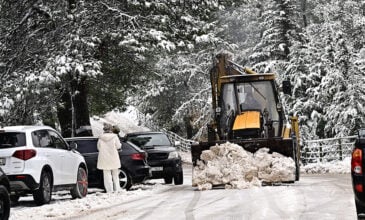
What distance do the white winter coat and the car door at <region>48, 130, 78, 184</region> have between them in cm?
88

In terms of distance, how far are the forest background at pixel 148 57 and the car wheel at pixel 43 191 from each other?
20.8ft

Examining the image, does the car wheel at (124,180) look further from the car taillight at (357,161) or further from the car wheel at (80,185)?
the car taillight at (357,161)

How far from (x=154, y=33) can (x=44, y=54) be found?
3.60 m

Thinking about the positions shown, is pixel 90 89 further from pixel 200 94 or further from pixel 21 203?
pixel 200 94

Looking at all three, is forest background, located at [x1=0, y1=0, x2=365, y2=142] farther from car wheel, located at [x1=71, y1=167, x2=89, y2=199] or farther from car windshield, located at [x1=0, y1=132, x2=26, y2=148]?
car windshield, located at [x1=0, y1=132, x2=26, y2=148]

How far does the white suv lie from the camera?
13.7m

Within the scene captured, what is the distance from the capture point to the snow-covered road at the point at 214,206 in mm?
10984

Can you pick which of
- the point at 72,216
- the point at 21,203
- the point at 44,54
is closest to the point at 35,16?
the point at 44,54

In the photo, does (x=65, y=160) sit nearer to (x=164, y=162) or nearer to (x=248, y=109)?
(x=164, y=162)

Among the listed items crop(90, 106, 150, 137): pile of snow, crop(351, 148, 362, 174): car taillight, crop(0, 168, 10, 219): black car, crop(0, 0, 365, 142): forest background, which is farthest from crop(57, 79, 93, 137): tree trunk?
crop(90, 106, 150, 137): pile of snow

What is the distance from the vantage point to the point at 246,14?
4638cm

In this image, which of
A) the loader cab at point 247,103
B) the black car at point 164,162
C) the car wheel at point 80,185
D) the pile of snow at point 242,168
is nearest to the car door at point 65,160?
the car wheel at point 80,185

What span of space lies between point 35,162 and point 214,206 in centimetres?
389

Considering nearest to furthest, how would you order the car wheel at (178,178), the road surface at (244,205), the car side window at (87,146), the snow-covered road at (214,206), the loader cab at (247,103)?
the road surface at (244,205) → the snow-covered road at (214,206) → the car side window at (87,146) → the loader cab at (247,103) → the car wheel at (178,178)
